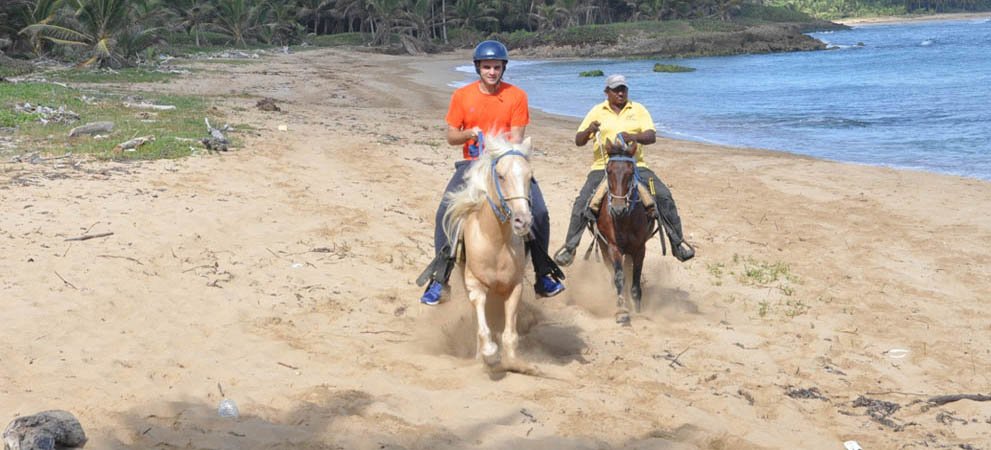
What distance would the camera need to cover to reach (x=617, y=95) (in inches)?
342

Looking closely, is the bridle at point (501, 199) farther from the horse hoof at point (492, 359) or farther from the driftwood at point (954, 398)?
the driftwood at point (954, 398)

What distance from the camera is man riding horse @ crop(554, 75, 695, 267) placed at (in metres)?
8.65

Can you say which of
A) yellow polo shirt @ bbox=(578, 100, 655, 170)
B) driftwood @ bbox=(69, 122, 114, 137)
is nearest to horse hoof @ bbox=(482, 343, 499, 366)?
yellow polo shirt @ bbox=(578, 100, 655, 170)

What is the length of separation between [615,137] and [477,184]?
246cm

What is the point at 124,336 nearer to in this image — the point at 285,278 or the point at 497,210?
the point at 285,278

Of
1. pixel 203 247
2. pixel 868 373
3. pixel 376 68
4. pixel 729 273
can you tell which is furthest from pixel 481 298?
pixel 376 68

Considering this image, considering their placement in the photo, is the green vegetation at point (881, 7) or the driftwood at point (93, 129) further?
the green vegetation at point (881, 7)

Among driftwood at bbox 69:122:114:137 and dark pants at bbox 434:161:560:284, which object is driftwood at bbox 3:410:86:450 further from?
driftwood at bbox 69:122:114:137

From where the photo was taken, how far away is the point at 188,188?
1159cm

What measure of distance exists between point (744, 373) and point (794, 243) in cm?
538

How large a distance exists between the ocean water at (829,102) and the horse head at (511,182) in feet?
49.8

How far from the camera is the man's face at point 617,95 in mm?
8656

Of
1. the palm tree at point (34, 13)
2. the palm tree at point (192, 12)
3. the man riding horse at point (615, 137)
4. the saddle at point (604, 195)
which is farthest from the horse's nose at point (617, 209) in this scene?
the palm tree at point (192, 12)

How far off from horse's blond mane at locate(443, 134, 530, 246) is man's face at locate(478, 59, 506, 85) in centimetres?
51
